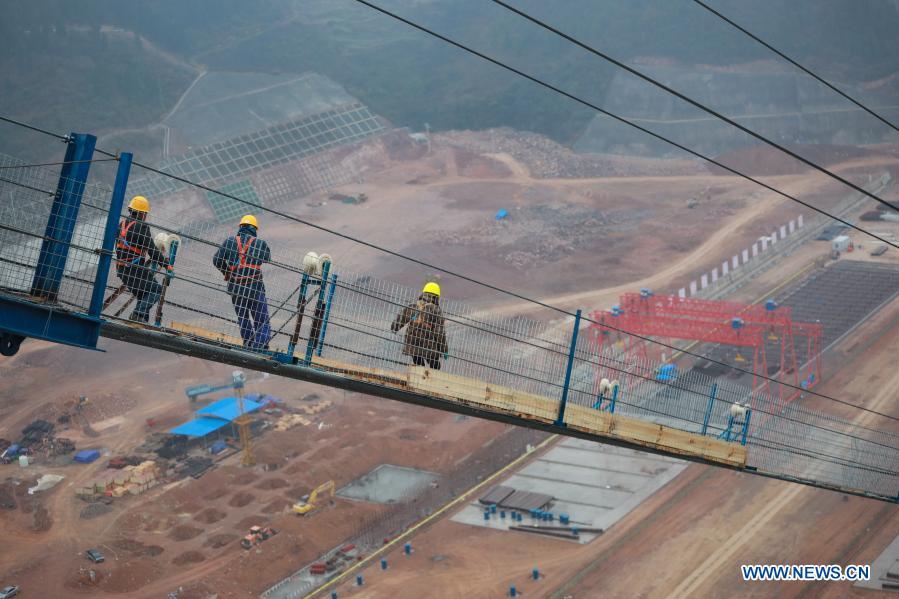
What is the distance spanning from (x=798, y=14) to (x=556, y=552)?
6204cm

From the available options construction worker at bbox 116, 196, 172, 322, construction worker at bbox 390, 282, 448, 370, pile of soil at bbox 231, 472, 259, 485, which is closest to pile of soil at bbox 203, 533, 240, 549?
pile of soil at bbox 231, 472, 259, 485

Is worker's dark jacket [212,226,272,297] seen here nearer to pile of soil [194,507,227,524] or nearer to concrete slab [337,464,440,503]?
pile of soil [194,507,227,524]

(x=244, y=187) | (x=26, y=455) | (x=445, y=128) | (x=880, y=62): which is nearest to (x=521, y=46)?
(x=445, y=128)

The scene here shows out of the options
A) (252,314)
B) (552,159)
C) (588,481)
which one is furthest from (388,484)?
(552,159)

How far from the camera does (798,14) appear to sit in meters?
73.2

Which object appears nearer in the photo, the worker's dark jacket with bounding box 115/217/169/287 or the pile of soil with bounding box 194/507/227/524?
the worker's dark jacket with bounding box 115/217/169/287

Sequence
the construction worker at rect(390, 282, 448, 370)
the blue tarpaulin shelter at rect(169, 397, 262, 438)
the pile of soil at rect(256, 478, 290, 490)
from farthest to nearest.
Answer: the blue tarpaulin shelter at rect(169, 397, 262, 438) → the pile of soil at rect(256, 478, 290, 490) → the construction worker at rect(390, 282, 448, 370)

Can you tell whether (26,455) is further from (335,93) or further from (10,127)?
(335,93)

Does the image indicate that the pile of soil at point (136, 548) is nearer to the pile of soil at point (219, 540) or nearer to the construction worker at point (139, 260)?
the pile of soil at point (219, 540)

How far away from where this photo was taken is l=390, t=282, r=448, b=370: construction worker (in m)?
12.8

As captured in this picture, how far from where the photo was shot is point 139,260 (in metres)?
10.8

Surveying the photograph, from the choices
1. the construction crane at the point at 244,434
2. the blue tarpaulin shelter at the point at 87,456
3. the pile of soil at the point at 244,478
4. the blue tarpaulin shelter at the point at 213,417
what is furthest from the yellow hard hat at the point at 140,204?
the blue tarpaulin shelter at the point at 87,456

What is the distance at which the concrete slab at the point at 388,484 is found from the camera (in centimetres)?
2673

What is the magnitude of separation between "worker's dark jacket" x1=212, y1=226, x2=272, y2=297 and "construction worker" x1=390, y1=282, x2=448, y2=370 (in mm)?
2131
